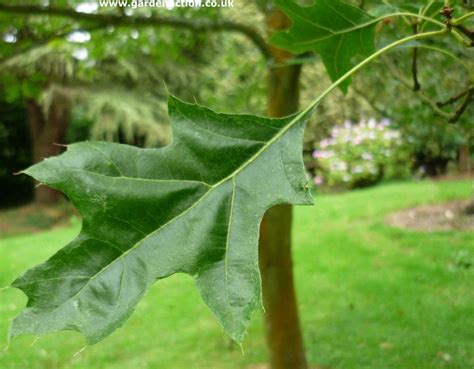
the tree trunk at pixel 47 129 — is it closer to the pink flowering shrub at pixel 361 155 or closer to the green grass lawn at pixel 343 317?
the pink flowering shrub at pixel 361 155

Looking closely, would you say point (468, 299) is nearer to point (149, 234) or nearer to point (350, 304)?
point (350, 304)

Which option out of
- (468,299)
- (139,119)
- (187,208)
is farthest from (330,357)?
(139,119)

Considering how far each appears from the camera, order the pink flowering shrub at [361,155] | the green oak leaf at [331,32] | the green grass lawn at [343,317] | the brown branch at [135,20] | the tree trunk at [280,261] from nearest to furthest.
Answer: the green oak leaf at [331,32]
the brown branch at [135,20]
the tree trunk at [280,261]
the green grass lawn at [343,317]
the pink flowering shrub at [361,155]

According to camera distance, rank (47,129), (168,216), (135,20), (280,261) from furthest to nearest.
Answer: (47,129) → (280,261) → (135,20) → (168,216)

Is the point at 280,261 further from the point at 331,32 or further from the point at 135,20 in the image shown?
the point at 331,32

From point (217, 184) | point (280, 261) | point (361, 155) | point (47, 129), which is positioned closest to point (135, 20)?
point (280, 261)

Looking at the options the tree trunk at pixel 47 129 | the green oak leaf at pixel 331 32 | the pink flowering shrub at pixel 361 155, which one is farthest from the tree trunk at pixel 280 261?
the tree trunk at pixel 47 129
